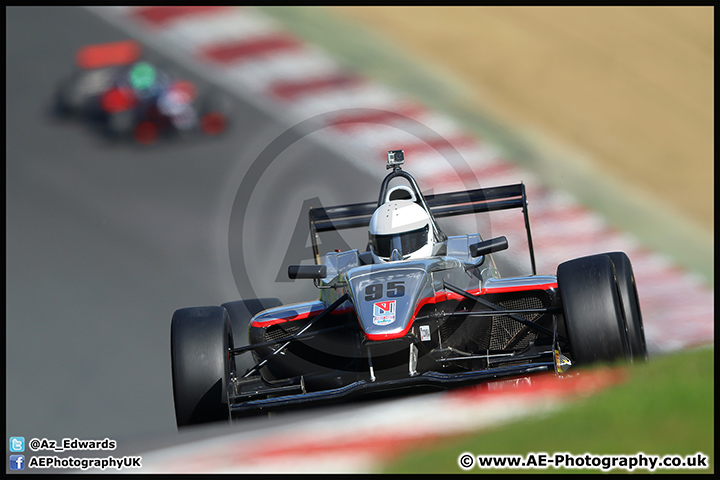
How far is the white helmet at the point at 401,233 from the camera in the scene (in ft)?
26.9

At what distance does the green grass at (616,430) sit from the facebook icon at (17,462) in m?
2.92

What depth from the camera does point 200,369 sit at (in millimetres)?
7070

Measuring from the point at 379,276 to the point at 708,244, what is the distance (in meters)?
6.87

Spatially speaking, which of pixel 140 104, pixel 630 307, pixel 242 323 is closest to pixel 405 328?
pixel 630 307

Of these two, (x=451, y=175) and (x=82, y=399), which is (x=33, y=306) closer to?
(x=82, y=399)

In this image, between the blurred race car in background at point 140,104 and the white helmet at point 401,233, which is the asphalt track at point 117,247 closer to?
the blurred race car in background at point 140,104

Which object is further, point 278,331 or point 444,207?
point 444,207

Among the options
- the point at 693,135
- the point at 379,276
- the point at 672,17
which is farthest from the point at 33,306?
the point at 672,17

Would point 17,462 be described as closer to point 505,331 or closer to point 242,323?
point 242,323

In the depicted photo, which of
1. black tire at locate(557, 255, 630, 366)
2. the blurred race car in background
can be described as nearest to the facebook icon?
black tire at locate(557, 255, 630, 366)

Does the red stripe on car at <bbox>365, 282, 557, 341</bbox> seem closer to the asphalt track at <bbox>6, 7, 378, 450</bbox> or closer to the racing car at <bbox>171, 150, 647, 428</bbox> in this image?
the racing car at <bbox>171, 150, 647, 428</bbox>

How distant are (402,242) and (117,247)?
241 inches

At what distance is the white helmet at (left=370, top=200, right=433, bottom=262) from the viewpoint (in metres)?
8.21

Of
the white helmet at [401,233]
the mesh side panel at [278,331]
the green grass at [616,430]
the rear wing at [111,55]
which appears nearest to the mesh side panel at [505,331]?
the white helmet at [401,233]
